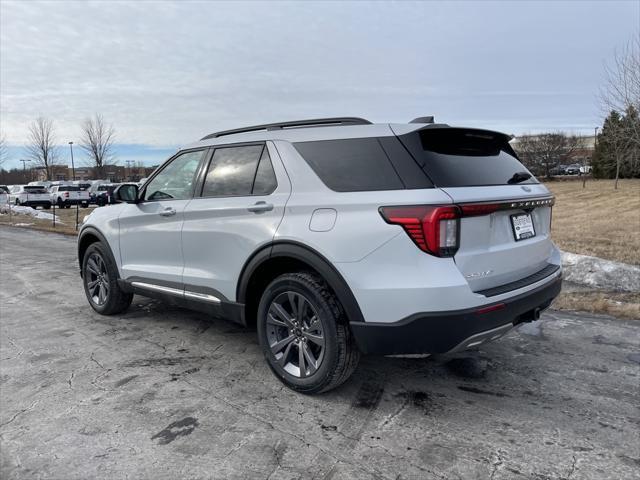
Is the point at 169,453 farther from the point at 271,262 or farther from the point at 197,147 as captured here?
the point at 197,147

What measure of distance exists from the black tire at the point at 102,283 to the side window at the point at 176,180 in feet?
3.22

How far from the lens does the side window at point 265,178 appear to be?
11.5ft

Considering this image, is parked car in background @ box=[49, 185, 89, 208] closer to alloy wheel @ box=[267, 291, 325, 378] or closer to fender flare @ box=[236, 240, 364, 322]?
fender flare @ box=[236, 240, 364, 322]

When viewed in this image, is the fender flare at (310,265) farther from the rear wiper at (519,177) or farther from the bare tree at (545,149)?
the bare tree at (545,149)

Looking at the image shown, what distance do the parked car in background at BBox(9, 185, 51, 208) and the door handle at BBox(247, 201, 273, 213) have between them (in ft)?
110

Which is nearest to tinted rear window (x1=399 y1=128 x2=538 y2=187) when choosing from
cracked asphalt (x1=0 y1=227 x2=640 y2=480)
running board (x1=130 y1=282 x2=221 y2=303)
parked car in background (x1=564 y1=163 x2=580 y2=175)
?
cracked asphalt (x1=0 y1=227 x2=640 y2=480)

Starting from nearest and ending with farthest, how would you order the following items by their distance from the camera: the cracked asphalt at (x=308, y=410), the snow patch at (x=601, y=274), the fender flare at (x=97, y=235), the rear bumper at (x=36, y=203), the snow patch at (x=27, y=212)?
the cracked asphalt at (x=308, y=410) → the fender flare at (x=97, y=235) → the snow patch at (x=601, y=274) → the snow patch at (x=27, y=212) → the rear bumper at (x=36, y=203)

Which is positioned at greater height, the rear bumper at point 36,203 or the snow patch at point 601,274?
the rear bumper at point 36,203

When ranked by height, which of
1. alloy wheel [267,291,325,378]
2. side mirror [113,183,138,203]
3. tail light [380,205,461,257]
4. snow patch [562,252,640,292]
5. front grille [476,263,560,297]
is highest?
side mirror [113,183,138,203]

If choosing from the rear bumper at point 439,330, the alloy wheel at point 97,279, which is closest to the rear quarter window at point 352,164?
the rear bumper at point 439,330

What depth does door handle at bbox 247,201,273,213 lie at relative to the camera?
135 inches

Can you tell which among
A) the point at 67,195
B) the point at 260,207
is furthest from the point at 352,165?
the point at 67,195

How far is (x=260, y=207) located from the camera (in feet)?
11.4

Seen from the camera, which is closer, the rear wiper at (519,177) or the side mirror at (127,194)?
the rear wiper at (519,177)
